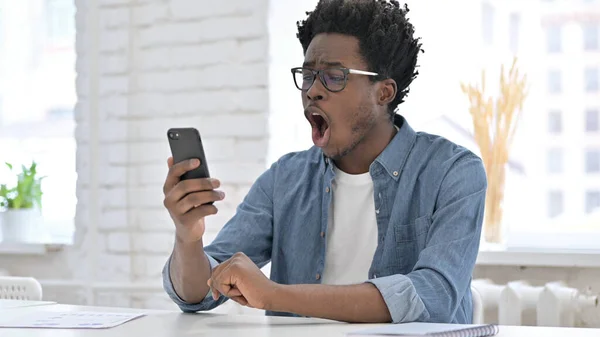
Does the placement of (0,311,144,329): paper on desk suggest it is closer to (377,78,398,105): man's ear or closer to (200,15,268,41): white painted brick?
(377,78,398,105): man's ear

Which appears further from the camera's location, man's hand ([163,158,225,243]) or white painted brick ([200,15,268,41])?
white painted brick ([200,15,268,41])

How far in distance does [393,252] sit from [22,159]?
2.43m

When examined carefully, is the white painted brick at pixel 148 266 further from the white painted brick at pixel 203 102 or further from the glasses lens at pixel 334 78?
the glasses lens at pixel 334 78

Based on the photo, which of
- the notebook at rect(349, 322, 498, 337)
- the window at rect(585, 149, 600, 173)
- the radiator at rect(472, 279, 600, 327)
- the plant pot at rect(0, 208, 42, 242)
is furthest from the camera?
the plant pot at rect(0, 208, 42, 242)

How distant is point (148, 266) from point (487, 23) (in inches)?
59.2

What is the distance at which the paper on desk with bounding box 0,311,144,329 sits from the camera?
1.71 metres

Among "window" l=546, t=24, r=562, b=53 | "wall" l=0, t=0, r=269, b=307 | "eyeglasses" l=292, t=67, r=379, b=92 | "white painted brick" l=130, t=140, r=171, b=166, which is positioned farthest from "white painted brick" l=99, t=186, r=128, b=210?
"window" l=546, t=24, r=562, b=53

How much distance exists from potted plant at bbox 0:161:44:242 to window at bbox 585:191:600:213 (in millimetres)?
2185

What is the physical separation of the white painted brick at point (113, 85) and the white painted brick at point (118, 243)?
520 mm

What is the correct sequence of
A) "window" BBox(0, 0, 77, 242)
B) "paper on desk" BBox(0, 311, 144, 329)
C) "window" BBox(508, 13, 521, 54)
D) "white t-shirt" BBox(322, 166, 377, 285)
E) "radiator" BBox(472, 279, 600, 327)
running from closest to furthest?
"paper on desk" BBox(0, 311, 144, 329) → "white t-shirt" BBox(322, 166, 377, 285) → "radiator" BBox(472, 279, 600, 327) → "window" BBox(508, 13, 521, 54) → "window" BBox(0, 0, 77, 242)

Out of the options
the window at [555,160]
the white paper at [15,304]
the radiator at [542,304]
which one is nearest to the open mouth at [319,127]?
the white paper at [15,304]

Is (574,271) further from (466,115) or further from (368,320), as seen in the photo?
(368,320)

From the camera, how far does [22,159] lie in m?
4.02

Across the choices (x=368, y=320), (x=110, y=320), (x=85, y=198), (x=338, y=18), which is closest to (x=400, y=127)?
(x=338, y=18)
